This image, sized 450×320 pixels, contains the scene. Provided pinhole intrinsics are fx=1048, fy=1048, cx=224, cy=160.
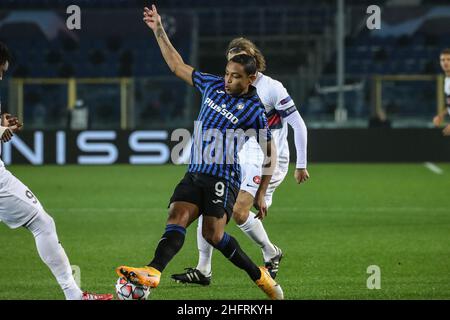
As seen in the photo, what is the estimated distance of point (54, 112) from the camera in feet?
74.2

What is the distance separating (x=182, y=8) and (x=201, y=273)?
2414 cm

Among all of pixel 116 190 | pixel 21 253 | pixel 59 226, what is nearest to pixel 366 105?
pixel 116 190

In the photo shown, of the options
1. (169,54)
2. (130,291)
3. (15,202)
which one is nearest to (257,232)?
(169,54)

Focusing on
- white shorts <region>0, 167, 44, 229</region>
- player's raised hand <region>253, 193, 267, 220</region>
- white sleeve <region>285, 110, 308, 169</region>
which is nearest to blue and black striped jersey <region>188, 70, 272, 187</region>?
player's raised hand <region>253, 193, 267, 220</region>

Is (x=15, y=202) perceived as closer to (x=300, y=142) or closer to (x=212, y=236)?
(x=212, y=236)

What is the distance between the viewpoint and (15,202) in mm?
7121

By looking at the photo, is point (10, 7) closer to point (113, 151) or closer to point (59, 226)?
point (113, 151)

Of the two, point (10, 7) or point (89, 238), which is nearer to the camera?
point (89, 238)

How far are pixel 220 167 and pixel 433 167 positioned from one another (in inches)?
577

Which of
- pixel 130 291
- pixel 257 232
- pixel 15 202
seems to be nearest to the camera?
pixel 130 291

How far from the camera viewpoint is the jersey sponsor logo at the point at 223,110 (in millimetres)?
7703

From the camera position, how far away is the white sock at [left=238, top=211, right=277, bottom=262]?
902cm

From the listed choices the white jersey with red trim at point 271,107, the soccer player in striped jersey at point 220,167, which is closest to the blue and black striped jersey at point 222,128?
the soccer player in striped jersey at point 220,167

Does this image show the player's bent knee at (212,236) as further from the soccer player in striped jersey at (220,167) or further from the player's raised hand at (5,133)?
the player's raised hand at (5,133)
